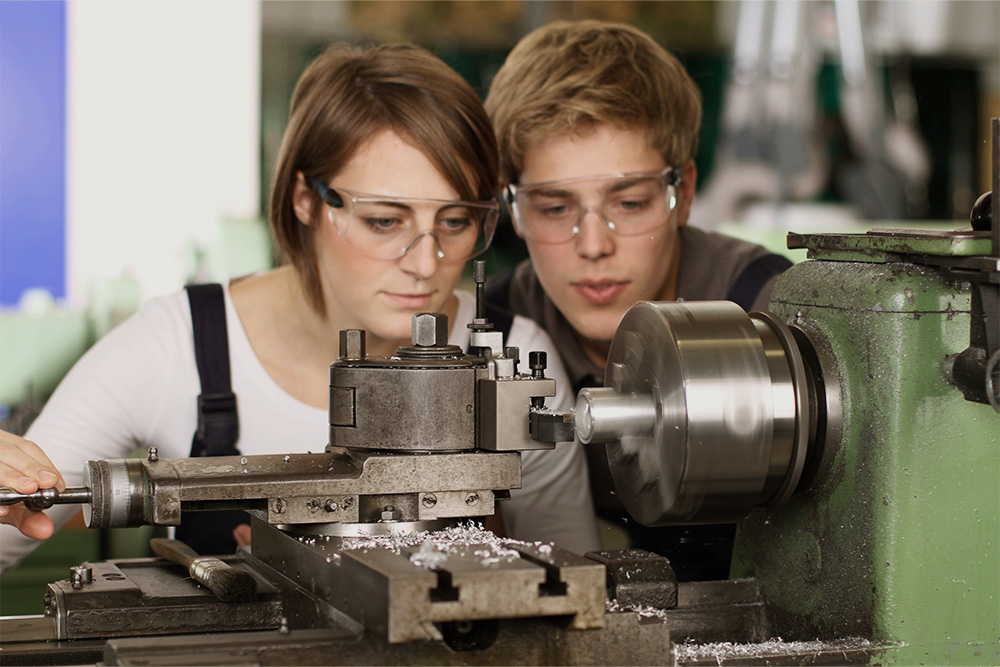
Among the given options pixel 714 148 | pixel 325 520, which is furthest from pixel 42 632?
pixel 714 148

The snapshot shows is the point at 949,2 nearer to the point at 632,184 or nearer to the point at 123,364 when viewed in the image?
the point at 632,184

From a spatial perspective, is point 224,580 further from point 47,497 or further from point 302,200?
point 302,200

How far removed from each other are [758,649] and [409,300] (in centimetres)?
74

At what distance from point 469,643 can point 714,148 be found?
10.3ft

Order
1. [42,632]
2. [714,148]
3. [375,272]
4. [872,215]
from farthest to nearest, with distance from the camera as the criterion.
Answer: [872,215], [714,148], [375,272], [42,632]

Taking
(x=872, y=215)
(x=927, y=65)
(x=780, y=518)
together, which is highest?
(x=927, y=65)

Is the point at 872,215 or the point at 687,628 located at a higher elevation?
the point at 872,215

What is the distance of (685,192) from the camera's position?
174 cm

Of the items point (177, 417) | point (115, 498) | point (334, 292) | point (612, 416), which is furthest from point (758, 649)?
point (177, 417)

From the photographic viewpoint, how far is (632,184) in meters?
1.63

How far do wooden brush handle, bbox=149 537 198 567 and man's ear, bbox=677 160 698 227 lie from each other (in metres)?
0.92

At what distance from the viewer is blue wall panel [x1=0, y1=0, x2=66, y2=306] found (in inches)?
117

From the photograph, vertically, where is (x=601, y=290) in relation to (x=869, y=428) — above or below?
above

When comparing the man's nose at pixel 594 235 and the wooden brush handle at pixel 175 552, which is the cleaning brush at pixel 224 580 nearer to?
the wooden brush handle at pixel 175 552
